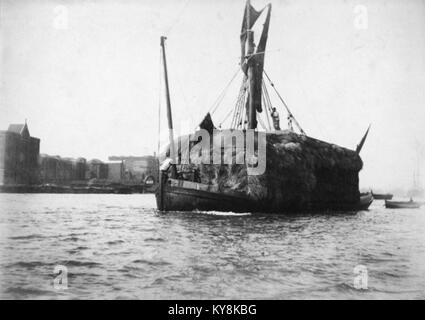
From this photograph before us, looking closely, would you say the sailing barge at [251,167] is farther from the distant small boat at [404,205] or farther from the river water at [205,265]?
the distant small boat at [404,205]

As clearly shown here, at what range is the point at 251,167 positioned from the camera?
89.9 ft

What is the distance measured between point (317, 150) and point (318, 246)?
21.1m

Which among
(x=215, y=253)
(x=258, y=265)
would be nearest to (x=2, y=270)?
(x=215, y=253)

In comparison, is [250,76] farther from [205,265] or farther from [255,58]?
[205,265]

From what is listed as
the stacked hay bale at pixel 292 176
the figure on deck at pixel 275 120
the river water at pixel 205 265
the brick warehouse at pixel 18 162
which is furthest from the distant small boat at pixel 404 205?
the brick warehouse at pixel 18 162

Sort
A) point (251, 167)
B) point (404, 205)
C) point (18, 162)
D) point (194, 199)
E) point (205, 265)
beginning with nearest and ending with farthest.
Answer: point (205, 265) < point (194, 199) < point (251, 167) < point (404, 205) < point (18, 162)

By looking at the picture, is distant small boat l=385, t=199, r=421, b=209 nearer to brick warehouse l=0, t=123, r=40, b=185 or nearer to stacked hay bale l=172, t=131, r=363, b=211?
stacked hay bale l=172, t=131, r=363, b=211

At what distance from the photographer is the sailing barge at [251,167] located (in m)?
24.5

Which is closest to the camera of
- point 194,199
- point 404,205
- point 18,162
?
point 194,199

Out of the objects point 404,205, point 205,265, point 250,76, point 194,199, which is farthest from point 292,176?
point 404,205

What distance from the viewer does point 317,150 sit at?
33312mm

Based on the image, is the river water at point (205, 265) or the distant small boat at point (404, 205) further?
the distant small boat at point (404, 205)
